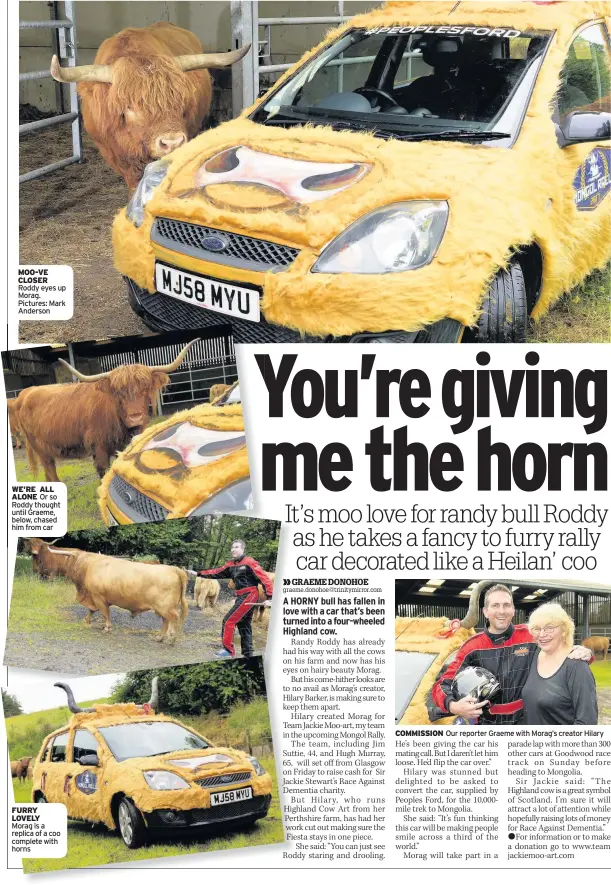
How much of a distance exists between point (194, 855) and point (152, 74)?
9.64ft

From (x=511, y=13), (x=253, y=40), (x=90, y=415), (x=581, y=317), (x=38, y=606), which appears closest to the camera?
(x=38, y=606)

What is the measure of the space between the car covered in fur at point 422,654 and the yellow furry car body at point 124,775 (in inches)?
22.1

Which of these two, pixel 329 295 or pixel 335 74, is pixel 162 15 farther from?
pixel 329 295

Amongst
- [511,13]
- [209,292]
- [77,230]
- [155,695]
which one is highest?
[511,13]

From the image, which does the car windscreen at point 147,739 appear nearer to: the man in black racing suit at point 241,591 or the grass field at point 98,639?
the grass field at point 98,639

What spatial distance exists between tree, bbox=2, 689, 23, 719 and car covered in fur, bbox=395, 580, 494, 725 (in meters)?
1.33

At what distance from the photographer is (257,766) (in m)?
4.02

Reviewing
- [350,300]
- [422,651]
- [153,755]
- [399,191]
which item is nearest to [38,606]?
[153,755]

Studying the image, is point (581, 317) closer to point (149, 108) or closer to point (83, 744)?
point (149, 108)

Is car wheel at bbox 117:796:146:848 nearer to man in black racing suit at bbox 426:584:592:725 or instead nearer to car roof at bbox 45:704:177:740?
car roof at bbox 45:704:177:740

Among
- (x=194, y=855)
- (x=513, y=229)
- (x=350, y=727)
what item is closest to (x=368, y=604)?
(x=350, y=727)

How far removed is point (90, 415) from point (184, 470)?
42 cm

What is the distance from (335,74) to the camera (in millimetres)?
4500

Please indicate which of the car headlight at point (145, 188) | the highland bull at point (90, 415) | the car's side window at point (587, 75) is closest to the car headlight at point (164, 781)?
the highland bull at point (90, 415)
